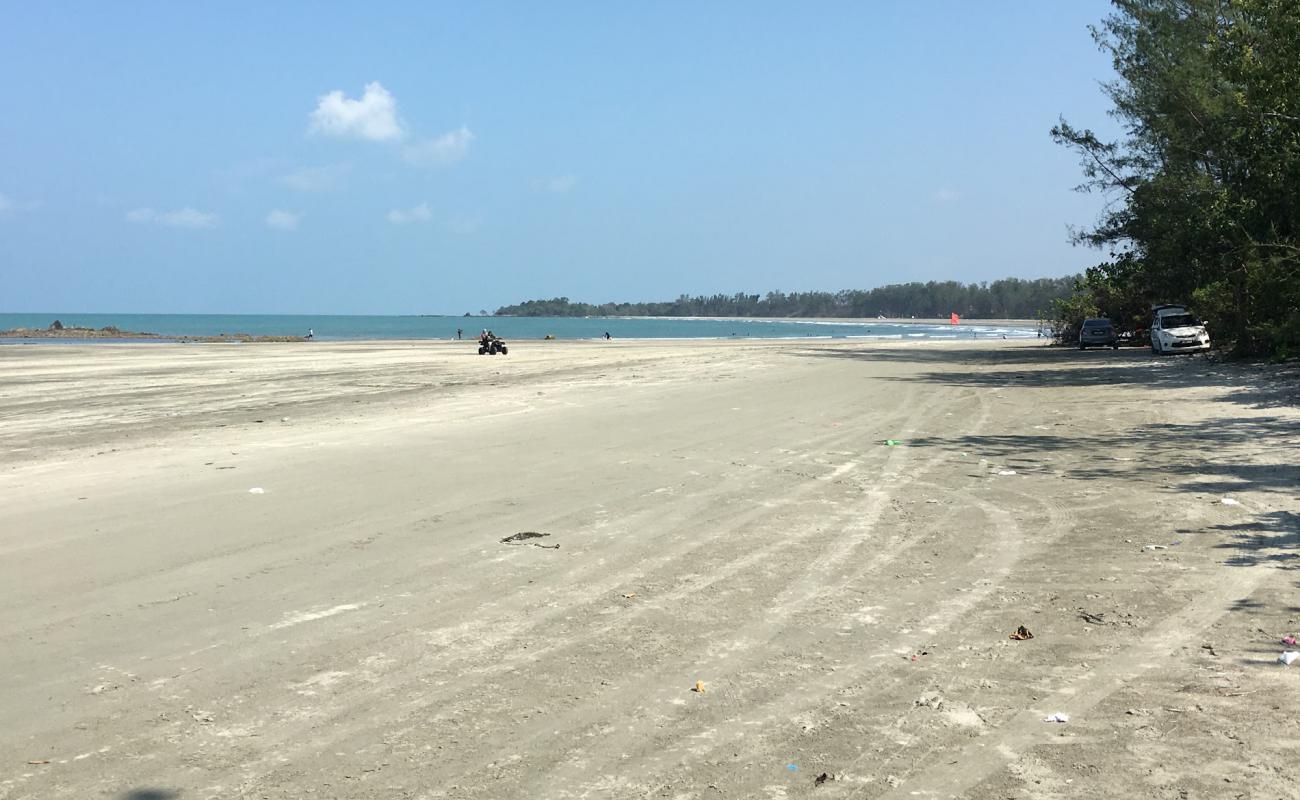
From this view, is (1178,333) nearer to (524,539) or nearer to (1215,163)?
(1215,163)

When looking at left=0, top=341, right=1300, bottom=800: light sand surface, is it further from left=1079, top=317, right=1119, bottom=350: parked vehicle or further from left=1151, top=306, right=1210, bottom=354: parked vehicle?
left=1079, top=317, right=1119, bottom=350: parked vehicle

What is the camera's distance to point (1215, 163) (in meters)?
34.9

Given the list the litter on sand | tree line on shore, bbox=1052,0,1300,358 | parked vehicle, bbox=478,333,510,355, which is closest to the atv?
parked vehicle, bbox=478,333,510,355

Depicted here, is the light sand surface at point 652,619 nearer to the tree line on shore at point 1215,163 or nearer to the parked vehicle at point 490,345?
the tree line on shore at point 1215,163

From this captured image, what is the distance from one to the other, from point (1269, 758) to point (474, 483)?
26.2 ft

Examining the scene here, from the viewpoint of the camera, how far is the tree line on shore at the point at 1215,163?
23031 millimetres

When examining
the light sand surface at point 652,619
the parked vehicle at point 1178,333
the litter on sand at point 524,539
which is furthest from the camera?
the parked vehicle at point 1178,333

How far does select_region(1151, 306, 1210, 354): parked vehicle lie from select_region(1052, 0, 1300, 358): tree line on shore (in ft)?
2.62

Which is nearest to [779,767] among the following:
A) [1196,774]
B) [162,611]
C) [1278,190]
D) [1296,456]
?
[1196,774]

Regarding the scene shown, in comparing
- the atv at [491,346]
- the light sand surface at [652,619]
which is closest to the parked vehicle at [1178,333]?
the light sand surface at [652,619]

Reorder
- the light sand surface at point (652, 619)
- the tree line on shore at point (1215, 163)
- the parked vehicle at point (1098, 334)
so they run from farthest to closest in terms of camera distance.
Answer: the parked vehicle at point (1098, 334)
the tree line on shore at point (1215, 163)
the light sand surface at point (652, 619)

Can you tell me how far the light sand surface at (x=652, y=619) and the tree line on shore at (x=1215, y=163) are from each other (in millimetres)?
12516

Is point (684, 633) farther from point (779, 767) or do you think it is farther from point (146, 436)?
point (146, 436)

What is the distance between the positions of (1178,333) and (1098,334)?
1280 centimetres
